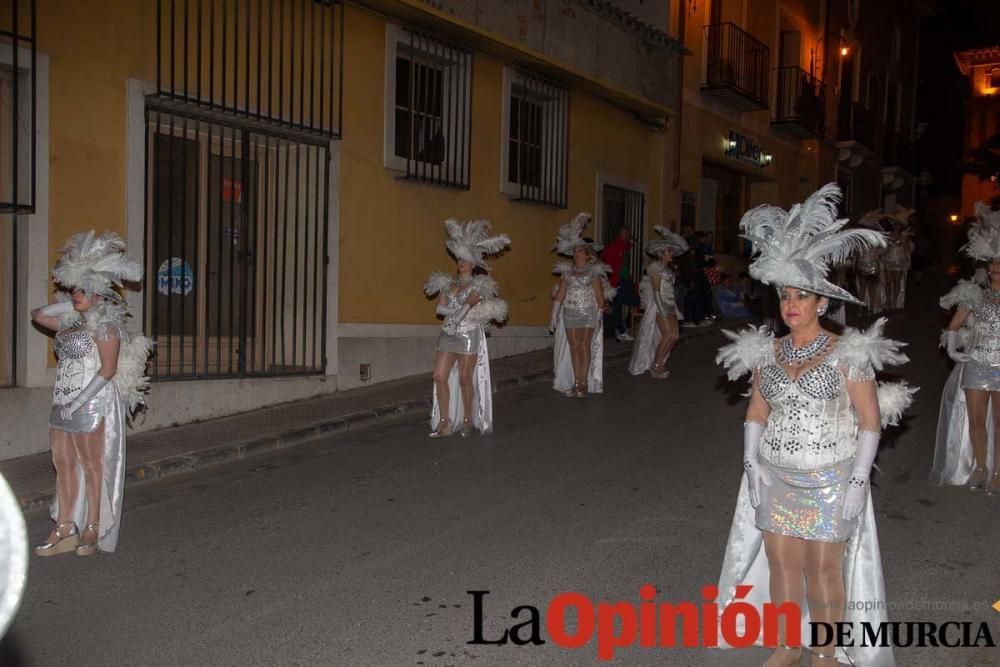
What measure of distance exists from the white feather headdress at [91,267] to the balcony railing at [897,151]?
3223 cm

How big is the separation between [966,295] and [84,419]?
248 inches

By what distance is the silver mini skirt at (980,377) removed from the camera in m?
7.50

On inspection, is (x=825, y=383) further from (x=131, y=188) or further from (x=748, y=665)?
(x=131, y=188)

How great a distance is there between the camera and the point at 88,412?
618 cm

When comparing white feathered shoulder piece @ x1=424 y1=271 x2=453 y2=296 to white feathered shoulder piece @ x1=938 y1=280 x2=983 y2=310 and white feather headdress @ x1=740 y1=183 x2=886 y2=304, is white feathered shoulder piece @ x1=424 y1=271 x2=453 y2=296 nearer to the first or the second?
white feathered shoulder piece @ x1=938 y1=280 x2=983 y2=310

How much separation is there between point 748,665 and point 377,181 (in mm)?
9138

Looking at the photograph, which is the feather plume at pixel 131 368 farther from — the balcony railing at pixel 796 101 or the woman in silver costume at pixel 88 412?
the balcony railing at pixel 796 101

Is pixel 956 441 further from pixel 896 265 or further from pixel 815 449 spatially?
pixel 896 265

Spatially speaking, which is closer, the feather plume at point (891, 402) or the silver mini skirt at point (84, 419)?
the feather plume at point (891, 402)

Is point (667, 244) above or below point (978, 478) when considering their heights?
above

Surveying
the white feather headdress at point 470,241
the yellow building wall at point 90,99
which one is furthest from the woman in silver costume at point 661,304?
the yellow building wall at point 90,99

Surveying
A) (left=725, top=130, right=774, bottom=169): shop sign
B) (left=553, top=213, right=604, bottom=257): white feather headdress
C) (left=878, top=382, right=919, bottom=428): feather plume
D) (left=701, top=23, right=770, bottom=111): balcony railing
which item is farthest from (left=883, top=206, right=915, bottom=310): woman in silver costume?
(left=878, top=382, right=919, bottom=428): feather plume

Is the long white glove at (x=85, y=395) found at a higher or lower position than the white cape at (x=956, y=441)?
higher

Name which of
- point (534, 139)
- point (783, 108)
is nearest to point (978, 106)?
A: point (783, 108)
